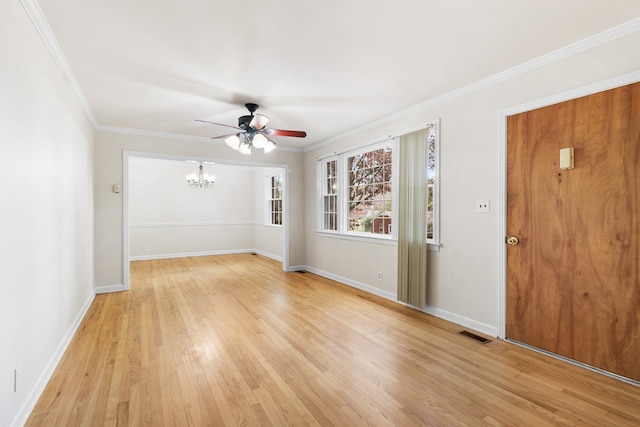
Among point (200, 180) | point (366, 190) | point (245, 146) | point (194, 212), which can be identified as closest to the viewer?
point (245, 146)

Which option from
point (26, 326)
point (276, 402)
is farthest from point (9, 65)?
point (276, 402)

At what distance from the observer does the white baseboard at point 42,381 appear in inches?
70.8

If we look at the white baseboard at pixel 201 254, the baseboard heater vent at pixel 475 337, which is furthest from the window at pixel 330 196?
the baseboard heater vent at pixel 475 337

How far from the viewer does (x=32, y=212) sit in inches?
79.7

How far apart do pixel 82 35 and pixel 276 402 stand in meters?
3.09

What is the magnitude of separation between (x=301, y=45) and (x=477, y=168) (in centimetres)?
218

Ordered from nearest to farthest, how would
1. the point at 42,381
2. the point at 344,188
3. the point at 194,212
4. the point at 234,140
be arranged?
the point at 42,381 < the point at 234,140 < the point at 344,188 < the point at 194,212

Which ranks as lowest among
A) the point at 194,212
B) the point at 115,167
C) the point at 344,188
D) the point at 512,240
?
the point at 512,240

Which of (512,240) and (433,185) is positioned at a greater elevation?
(433,185)

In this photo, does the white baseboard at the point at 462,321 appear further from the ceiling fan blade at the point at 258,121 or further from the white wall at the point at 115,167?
the white wall at the point at 115,167

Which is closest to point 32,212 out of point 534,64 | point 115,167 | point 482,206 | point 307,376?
point 307,376

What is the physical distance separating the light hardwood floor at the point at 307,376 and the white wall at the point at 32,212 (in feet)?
0.93

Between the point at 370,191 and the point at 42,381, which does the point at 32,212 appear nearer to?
the point at 42,381

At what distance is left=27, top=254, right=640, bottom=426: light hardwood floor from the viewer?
6.22 feet
